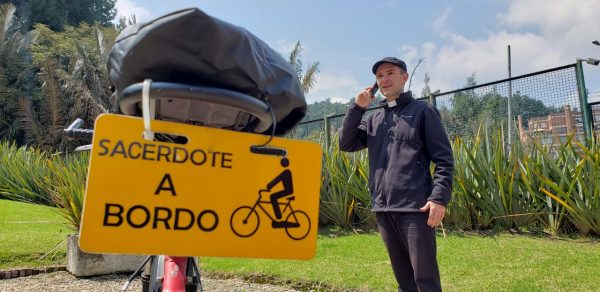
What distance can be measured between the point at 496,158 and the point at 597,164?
992 millimetres

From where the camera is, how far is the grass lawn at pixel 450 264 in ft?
11.8

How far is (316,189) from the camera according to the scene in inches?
49.8

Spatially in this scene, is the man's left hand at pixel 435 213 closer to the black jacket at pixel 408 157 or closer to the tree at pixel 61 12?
the black jacket at pixel 408 157

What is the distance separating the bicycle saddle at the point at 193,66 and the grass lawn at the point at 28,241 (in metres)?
4.70

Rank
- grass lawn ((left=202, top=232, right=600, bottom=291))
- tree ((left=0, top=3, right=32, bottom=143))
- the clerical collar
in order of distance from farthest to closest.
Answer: tree ((left=0, top=3, right=32, bottom=143))
grass lawn ((left=202, top=232, right=600, bottom=291))
the clerical collar

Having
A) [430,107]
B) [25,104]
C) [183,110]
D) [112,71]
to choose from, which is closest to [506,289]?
[430,107]

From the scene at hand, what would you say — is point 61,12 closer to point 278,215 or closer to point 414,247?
point 414,247

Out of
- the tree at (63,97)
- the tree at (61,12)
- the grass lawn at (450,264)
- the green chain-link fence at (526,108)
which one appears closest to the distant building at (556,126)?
the green chain-link fence at (526,108)

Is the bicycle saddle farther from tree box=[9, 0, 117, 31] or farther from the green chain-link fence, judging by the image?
tree box=[9, 0, 117, 31]

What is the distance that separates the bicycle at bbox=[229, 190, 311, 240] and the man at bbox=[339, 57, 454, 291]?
1.30 meters

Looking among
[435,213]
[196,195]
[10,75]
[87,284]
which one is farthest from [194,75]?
[10,75]

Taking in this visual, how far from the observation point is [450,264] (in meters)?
4.21

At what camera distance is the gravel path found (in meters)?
4.26

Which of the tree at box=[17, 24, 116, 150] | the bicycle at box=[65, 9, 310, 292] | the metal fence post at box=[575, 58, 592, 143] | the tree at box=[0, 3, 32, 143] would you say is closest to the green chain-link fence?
the metal fence post at box=[575, 58, 592, 143]
